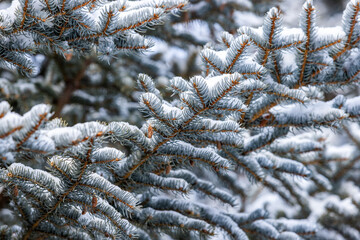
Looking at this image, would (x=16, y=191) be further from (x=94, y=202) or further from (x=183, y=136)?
(x=183, y=136)

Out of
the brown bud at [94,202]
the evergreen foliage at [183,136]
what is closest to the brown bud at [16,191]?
the evergreen foliage at [183,136]

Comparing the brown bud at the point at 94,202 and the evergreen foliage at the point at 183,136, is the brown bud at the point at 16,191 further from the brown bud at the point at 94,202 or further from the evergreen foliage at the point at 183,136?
the brown bud at the point at 94,202

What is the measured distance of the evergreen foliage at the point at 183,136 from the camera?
1051mm

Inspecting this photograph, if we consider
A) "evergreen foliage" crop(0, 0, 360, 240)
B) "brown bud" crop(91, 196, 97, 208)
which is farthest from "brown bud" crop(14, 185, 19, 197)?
"brown bud" crop(91, 196, 97, 208)

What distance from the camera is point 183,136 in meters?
1.26

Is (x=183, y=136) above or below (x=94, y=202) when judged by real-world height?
above

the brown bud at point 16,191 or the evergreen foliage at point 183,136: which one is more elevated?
the evergreen foliage at point 183,136

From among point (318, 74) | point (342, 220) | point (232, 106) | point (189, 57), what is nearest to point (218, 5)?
point (189, 57)

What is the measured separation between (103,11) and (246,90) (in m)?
0.67

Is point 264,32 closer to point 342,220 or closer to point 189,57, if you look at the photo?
point 189,57

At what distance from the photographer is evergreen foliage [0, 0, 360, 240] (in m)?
1.05

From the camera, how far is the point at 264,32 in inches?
52.6

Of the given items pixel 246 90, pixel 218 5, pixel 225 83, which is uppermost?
pixel 218 5

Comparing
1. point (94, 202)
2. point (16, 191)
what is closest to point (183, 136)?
point (94, 202)
